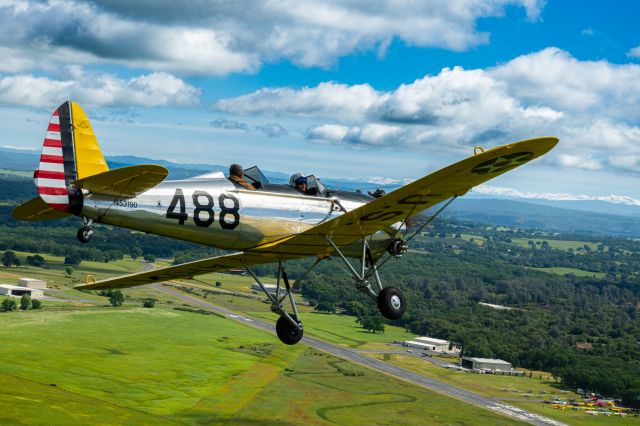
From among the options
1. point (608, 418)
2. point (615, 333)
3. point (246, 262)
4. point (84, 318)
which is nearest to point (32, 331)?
point (84, 318)

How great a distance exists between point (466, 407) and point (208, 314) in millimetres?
51101

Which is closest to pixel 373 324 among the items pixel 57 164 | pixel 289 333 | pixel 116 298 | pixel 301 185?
pixel 116 298

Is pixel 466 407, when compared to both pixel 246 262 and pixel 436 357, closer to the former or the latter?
pixel 436 357

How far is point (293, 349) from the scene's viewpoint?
3959 inches

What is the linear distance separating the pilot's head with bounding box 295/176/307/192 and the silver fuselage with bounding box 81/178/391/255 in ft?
0.63

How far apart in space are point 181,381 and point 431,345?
57.3 m

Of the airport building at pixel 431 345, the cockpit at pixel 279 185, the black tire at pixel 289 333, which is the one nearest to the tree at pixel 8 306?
the airport building at pixel 431 345

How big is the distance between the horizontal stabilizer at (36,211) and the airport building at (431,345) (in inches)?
4273

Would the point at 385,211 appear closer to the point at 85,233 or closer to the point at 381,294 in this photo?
the point at 381,294

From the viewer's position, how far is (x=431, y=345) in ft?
403

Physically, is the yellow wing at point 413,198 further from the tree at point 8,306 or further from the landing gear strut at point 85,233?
the tree at point 8,306

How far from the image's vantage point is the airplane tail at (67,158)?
48.9ft

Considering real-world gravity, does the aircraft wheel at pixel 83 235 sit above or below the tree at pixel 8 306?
above

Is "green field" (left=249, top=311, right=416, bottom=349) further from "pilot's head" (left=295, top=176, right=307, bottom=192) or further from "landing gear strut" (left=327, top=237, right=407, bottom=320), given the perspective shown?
"pilot's head" (left=295, top=176, right=307, bottom=192)
